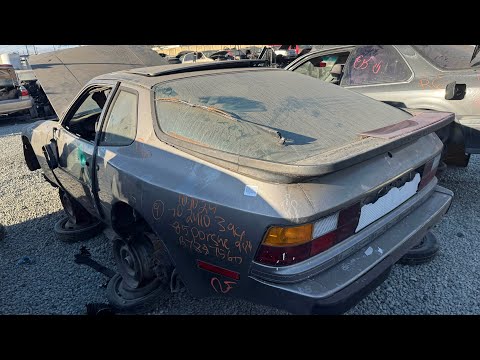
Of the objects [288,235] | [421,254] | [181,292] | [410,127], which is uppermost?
[410,127]

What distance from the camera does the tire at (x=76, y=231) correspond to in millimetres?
3252

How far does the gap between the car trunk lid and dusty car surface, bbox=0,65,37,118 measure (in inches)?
187

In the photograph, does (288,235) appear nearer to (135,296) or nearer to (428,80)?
(135,296)

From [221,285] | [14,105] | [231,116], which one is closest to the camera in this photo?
[221,285]

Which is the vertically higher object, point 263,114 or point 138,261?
point 263,114

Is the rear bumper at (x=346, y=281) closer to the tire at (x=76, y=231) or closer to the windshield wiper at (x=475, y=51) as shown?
the tire at (x=76, y=231)

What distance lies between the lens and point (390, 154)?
1.89 m

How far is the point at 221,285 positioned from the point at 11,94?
951 cm

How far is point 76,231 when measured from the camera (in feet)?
10.7

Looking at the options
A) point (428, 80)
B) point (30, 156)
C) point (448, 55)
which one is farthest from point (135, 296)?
point (448, 55)

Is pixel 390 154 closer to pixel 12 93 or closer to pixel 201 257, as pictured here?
pixel 201 257

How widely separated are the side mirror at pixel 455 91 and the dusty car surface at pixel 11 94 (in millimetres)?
9489

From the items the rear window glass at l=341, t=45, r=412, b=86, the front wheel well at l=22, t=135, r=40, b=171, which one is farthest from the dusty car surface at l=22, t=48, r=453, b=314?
the front wheel well at l=22, t=135, r=40, b=171

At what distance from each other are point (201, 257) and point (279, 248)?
0.45 m
